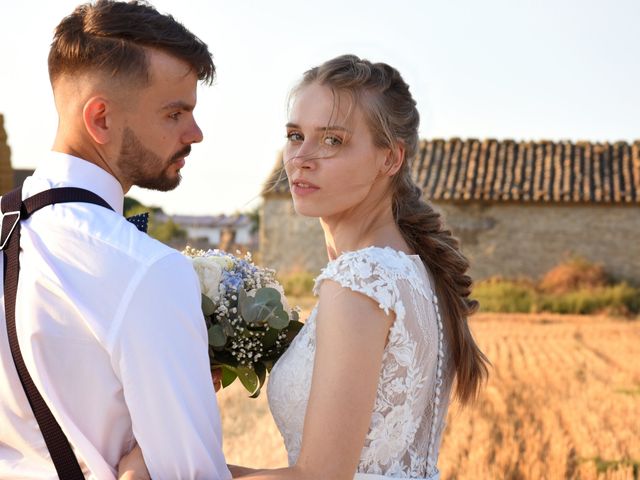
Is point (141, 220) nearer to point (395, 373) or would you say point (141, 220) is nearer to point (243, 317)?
point (243, 317)

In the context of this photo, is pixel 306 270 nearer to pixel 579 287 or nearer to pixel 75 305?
pixel 579 287

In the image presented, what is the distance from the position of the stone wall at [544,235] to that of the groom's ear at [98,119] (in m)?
30.0

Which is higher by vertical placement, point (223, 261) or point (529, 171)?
point (529, 171)

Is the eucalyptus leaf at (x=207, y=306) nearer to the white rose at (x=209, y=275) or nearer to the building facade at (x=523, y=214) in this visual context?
the white rose at (x=209, y=275)

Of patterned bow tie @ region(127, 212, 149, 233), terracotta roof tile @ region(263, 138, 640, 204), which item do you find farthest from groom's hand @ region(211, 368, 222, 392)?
terracotta roof tile @ region(263, 138, 640, 204)

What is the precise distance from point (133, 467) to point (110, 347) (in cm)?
32

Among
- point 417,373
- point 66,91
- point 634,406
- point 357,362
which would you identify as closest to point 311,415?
point 357,362

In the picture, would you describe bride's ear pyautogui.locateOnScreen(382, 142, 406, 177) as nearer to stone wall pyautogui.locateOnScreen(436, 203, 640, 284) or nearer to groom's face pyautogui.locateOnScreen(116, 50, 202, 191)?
groom's face pyautogui.locateOnScreen(116, 50, 202, 191)

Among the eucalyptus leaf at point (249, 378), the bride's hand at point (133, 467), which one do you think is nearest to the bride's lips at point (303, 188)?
the eucalyptus leaf at point (249, 378)

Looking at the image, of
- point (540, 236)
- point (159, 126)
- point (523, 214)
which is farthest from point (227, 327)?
point (540, 236)

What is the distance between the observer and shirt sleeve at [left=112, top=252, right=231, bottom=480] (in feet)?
7.79

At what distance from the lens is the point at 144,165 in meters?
2.85

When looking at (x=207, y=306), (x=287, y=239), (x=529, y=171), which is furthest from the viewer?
(x=287, y=239)

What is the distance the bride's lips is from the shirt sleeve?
3.09ft
